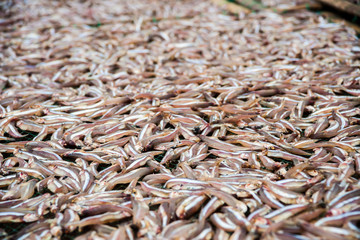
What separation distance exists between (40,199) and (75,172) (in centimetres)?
41

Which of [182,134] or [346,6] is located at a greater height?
[346,6]

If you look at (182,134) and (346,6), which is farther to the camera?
(346,6)

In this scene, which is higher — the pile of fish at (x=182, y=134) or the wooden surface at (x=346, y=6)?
the wooden surface at (x=346, y=6)

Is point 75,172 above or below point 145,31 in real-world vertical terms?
below

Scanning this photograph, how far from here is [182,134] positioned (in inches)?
141

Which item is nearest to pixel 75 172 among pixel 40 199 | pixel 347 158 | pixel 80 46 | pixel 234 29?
pixel 40 199

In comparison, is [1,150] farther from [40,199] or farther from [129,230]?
[129,230]

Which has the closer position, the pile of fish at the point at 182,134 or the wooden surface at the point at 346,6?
the pile of fish at the point at 182,134

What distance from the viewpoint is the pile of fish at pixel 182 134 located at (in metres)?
2.49

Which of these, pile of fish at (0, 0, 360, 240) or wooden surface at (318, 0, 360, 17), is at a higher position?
wooden surface at (318, 0, 360, 17)

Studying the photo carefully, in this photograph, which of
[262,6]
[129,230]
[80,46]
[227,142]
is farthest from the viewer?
Result: [262,6]

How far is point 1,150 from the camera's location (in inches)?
136

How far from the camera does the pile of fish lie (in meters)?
2.49

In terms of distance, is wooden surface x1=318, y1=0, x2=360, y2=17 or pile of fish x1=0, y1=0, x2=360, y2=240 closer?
pile of fish x1=0, y1=0, x2=360, y2=240
